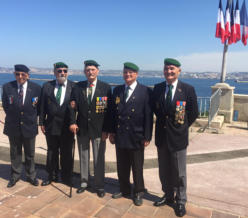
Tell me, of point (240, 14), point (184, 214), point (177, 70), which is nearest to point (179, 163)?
point (184, 214)

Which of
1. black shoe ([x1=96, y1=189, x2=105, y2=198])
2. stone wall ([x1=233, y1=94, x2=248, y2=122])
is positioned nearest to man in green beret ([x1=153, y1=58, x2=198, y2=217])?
black shoe ([x1=96, y1=189, x2=105, y2=198])

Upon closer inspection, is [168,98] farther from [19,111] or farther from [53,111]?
[19,111]

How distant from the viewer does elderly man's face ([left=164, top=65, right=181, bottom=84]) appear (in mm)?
2957

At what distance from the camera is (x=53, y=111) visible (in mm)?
3611

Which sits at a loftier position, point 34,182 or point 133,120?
point 133,120

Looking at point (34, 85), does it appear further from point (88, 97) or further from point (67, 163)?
point (67, 163)

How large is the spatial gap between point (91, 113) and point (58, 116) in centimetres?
58

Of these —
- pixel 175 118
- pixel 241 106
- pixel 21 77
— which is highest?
pixel 21 77

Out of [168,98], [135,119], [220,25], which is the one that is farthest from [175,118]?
[220,25]

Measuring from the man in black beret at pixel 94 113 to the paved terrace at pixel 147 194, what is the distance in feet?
1.08

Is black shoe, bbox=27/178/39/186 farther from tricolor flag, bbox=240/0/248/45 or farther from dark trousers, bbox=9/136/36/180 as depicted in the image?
tricolor flag, bbox=240/0/248/45

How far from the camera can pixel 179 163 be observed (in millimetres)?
3078

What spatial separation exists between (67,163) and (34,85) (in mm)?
1394

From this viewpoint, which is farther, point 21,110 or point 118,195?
point 21,110
